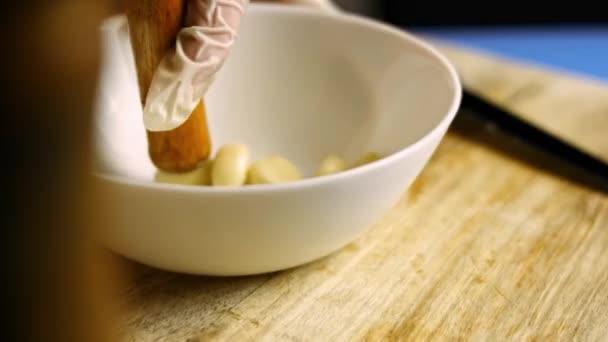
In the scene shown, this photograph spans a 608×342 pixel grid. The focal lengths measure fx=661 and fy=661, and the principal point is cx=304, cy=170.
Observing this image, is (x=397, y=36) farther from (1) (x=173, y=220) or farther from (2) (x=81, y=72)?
(2) (x=81, y=72)

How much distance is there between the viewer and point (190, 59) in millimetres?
435

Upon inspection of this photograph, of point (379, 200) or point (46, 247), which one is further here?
point (379, 200)

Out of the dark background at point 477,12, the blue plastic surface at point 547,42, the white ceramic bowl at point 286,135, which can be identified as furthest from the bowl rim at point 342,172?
the dark background at point 477,12

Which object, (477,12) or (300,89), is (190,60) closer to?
(300,89)

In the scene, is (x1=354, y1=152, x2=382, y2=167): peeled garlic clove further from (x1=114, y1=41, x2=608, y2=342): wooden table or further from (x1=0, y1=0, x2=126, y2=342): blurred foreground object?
(x1=0, y1=0, x2=126, y2=342): blurred foreground object

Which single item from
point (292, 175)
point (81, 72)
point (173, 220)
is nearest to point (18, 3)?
point (81, 72)

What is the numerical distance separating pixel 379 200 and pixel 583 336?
17 cm

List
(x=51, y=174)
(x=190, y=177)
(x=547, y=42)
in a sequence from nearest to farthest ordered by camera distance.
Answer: (x=51, y=174), (x=190, y=177), (x=547, y=42)

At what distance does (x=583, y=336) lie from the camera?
1.53 ft

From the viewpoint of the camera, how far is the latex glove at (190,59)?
0.44m

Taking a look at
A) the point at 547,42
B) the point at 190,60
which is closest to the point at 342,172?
the point at 190,60

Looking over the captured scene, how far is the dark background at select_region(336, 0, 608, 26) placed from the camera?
68.2 inches

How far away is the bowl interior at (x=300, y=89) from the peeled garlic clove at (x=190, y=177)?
0.05 m

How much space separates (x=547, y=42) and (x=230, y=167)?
139 cm
